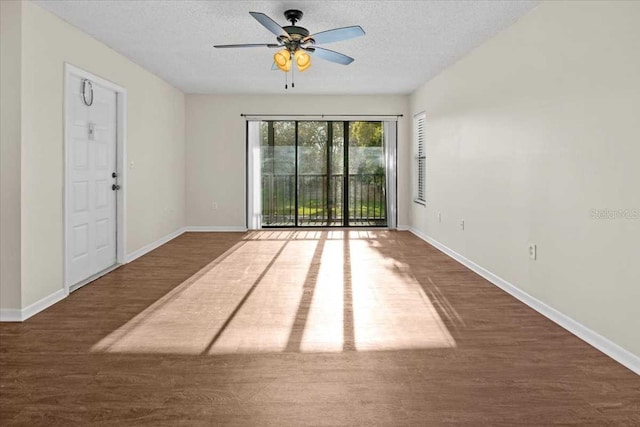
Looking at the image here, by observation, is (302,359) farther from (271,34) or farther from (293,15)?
(271,34)

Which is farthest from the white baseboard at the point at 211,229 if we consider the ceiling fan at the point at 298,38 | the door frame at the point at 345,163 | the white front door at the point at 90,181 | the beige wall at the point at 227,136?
the ceiling fan at the point at 298,38

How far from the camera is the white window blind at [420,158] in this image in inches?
299

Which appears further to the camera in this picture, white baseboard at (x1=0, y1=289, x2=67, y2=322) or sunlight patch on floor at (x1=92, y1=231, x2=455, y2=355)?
white baseboard at (x1=0, y1=289, x2=67, y2=322)

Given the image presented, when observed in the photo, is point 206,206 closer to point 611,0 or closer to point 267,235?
point 267,235

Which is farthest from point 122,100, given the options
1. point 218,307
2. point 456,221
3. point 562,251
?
point 562,251

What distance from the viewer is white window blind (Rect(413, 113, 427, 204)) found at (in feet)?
24.9

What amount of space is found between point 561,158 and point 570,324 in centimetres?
114

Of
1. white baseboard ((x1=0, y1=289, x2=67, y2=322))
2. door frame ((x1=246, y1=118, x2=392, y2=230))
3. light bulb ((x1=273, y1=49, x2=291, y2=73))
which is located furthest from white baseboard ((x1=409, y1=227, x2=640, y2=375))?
white baseboard ((x1=0, y1=289, x2=67, y2=322))

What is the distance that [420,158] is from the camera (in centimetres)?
781

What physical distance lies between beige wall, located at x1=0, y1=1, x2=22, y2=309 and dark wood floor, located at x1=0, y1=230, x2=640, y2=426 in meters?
0.36

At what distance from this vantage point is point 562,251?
3416 millimetres

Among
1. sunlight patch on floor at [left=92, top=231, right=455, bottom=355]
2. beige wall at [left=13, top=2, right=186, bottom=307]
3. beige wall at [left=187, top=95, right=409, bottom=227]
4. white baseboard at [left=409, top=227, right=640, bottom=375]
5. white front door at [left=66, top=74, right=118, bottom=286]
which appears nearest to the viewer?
white baseboard at [left=409, top=227, right=640, bottom=375]

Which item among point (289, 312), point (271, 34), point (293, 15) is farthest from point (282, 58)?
point (289, 312)

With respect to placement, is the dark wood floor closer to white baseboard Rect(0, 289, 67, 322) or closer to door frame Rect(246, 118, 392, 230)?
white baseboard Rect(0, 289, 67, 322)
